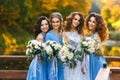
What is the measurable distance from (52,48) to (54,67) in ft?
0.92

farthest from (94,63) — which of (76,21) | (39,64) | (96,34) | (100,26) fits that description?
(39,64)

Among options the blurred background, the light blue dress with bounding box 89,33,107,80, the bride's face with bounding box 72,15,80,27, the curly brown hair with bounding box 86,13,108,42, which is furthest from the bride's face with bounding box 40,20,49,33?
the blurred background

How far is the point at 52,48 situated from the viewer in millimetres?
5734

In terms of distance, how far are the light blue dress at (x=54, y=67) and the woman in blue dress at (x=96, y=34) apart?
43cm

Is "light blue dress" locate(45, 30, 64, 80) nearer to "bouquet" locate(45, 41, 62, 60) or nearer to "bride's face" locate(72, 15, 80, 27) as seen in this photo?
"bouquet" locate(45, 41, 62, 60)

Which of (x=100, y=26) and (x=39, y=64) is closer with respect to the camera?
(x=39, y=64)

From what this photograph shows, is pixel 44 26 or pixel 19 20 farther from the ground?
pixel 44 26

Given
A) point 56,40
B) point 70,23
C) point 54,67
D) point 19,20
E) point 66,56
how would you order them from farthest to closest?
Result: point 19,20 → point 70,23 → point 56,40 → point 54,67 → point 66,56

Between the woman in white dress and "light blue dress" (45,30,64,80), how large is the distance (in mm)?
72

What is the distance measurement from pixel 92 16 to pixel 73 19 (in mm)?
276

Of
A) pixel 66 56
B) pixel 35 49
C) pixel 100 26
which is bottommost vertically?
pixel 66 56

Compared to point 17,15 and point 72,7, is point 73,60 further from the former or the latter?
point 72,7

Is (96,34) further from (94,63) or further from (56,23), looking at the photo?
(56,23)

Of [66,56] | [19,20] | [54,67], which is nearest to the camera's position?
[66,56]
